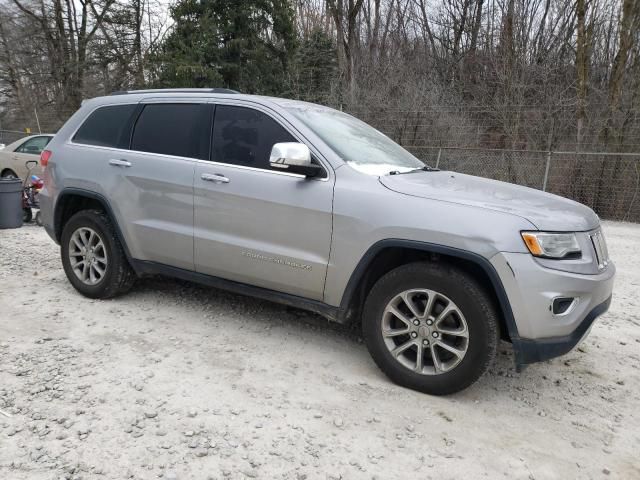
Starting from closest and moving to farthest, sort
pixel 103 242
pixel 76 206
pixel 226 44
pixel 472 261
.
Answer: pixel 472 261 → pixel 103 242 → pixel 76 206 → pixel 226 44

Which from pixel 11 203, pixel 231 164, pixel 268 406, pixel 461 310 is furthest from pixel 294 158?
pixel 11 203

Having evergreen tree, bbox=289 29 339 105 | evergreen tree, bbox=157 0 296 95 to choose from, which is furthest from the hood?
evergreen tree, bbox=157 0 296 95

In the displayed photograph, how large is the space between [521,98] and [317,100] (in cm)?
681

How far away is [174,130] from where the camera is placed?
4199mm

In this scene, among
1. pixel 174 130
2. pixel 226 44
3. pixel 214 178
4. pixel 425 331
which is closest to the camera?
pixel 425 331

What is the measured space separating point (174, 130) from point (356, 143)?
153 centimetres

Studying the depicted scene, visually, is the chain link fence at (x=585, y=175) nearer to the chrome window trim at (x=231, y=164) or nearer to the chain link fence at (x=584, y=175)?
the chain link fence at (x=584, y=175)

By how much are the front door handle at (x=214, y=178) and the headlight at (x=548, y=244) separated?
2.12 metres

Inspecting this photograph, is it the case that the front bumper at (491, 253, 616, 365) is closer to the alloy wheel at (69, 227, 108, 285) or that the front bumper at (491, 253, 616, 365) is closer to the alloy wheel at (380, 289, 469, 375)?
the alloy wheel at (380, 289, 469, 375)

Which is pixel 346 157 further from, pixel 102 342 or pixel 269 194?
pixel 102 342

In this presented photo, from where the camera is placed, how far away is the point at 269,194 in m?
3.56

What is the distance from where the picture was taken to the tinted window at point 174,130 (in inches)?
159

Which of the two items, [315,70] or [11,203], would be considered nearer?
[11,203]

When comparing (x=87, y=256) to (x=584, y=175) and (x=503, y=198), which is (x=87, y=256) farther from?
(x=584, y=175)
